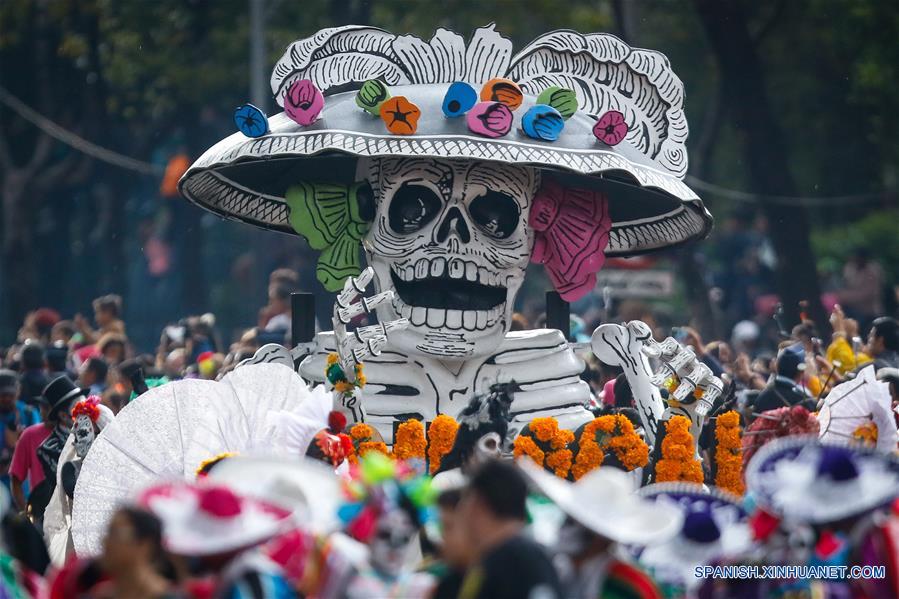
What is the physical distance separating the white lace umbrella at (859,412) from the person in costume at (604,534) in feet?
11.2

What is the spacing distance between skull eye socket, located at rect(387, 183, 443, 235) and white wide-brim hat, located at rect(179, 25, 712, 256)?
0.38 m

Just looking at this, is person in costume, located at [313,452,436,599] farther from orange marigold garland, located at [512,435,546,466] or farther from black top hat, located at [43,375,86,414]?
black top hat, located at [43,375,86,414]

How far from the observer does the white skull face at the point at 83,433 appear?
30.6 feet

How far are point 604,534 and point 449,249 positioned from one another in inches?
153

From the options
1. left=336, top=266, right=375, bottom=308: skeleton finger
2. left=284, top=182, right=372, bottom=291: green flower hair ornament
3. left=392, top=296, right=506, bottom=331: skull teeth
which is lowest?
left=392, top=296, right=506, bottom=331: skull teeth

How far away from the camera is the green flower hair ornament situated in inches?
379

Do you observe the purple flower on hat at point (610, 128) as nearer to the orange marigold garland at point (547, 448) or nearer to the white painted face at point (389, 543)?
the orange marigold garland at point (547, 448)

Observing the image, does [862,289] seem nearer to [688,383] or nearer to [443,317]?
[688,383]

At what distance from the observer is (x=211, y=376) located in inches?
474

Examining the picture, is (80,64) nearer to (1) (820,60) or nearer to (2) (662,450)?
(1) (820,60)

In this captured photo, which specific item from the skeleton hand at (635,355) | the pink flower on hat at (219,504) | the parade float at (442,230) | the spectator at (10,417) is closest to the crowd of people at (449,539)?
the pink flower on hat at (219,504)

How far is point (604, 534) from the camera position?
546 cm

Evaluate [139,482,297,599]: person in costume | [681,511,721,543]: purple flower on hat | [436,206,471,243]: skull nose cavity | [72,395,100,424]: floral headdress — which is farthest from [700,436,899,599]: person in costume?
[72,395,100,424]: floral headdress

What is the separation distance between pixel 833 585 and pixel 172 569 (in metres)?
2.15
